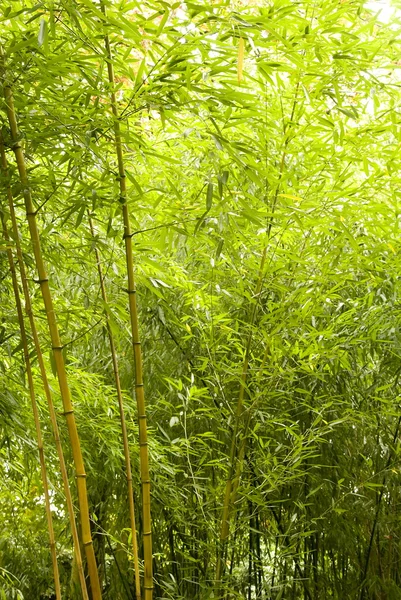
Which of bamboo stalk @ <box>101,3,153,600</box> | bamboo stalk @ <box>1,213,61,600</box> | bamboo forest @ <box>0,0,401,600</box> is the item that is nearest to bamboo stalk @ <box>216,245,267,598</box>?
bamboo forest @ <box>0,0,401,600</box>

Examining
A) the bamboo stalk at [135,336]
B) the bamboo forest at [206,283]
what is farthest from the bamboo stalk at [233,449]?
the bamboo stalk at [135,336]

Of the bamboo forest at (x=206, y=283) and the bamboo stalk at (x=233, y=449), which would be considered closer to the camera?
the bamboo forest at (x=206, y=283)

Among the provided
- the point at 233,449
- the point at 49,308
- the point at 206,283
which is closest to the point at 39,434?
the point at 49,308

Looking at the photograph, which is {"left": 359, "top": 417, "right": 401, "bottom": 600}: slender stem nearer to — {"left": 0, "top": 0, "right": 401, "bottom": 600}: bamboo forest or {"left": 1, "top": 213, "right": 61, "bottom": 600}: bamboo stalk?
{"left": 0, "top": 0, "right": 401, "bottom": 600}: bamboo forest

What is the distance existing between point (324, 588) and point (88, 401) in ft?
5.63

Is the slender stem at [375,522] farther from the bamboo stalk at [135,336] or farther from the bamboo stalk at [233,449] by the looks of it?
the bamboo stalk at [135,336]

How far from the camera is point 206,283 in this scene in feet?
10.1

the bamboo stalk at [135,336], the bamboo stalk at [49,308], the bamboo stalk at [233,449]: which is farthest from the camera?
the bamboo stalk at [233,449]

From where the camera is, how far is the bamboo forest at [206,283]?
2057mm

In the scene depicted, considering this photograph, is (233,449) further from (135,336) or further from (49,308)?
(49,308)

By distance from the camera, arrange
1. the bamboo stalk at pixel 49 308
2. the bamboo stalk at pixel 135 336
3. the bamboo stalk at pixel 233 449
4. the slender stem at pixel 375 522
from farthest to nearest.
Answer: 1. the slender stem at pixel 375 522
2. the bamboo stalk at pixel 233 449
3. the bamboo stalk at pixel 135 336
4. the bamboo stalk at pixel 49 308

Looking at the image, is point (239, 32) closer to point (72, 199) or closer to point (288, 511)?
point (72, 199)

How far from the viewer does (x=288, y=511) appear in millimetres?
3627

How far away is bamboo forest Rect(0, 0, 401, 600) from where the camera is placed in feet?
6.75
